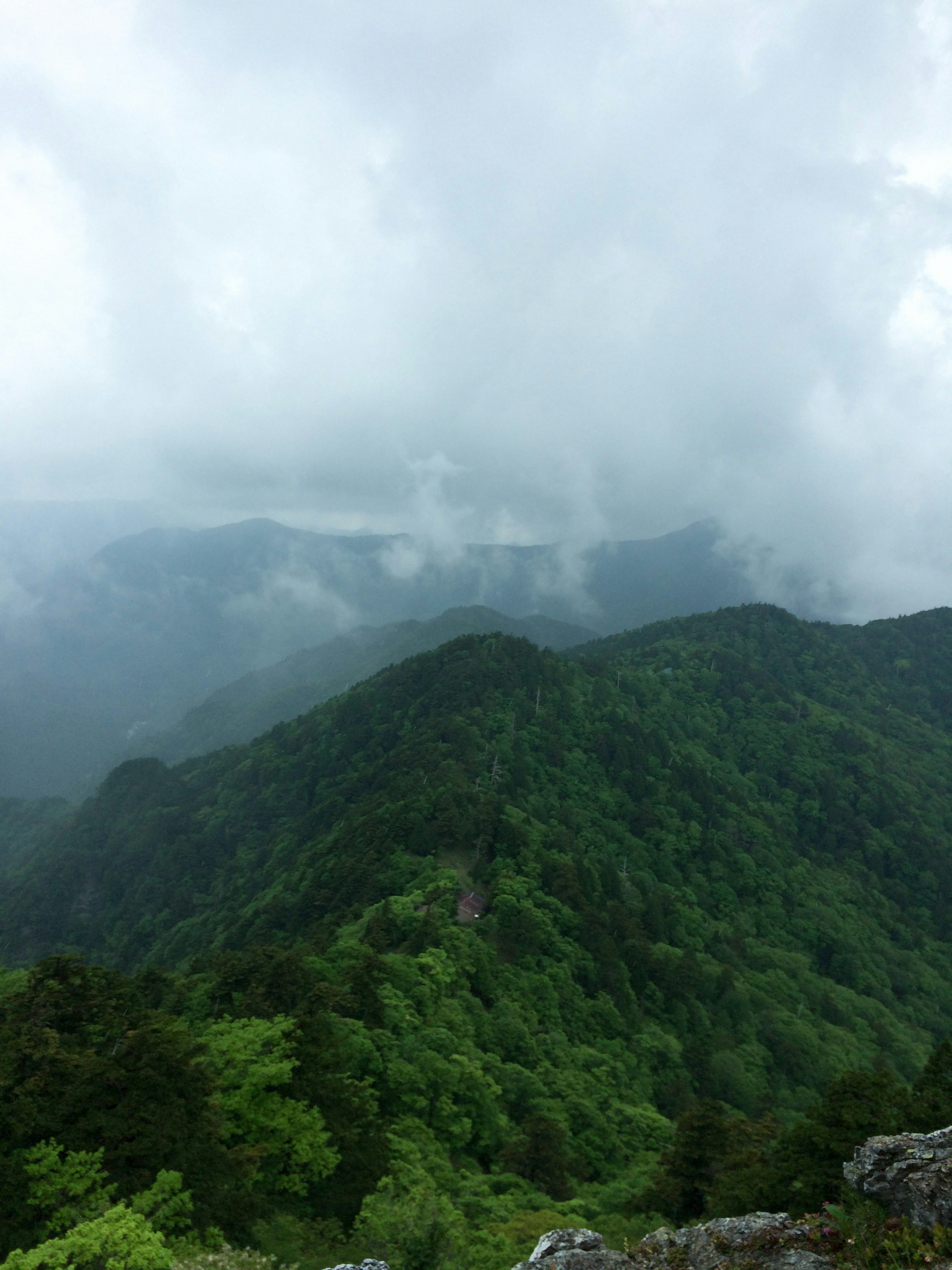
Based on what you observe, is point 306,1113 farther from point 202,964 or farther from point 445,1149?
point 202,964

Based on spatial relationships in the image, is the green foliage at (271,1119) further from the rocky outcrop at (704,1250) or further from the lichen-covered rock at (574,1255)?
the rocky outcrop at (704,1250)

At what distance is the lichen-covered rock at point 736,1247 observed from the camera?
11711mm

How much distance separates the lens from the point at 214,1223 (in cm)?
2084

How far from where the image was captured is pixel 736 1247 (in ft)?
41.2

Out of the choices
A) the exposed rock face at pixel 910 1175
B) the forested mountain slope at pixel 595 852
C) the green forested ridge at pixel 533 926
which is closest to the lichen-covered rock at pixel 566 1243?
the exposed rock face at pixel 910 1175

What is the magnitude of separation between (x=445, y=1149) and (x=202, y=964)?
21.5 metres

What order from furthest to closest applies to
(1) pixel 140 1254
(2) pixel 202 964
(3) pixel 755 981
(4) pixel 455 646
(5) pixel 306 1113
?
(4) pixel 455 646
(3) pixel 755 981
(2) pixel 202 964
(5) pixel 306 1113
(1) pixel 140 1254

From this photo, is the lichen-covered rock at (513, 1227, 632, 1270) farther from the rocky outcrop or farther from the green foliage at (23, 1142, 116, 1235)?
the green foliage at (23, 1142, 116, 1235)

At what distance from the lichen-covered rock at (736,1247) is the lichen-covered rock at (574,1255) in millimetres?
490

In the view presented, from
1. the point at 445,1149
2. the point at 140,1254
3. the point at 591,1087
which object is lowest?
the point at 591,1087

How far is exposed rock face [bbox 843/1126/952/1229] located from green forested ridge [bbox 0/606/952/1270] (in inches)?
441

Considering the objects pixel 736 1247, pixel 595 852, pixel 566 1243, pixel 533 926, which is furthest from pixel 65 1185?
pixel 595 852

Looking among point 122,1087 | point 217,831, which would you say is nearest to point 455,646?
point 217,831

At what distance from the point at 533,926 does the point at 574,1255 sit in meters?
51.1
